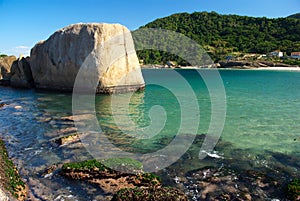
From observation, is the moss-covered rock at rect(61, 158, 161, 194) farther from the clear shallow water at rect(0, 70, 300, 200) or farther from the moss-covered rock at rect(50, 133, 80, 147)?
the moss-covered rock at rect(50, 133, 80, 147)

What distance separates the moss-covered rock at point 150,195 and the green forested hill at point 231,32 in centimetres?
10956

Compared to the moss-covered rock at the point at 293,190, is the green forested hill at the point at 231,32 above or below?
above

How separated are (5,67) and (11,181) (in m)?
31.9

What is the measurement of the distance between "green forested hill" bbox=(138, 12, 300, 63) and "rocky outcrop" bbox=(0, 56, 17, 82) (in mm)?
83130

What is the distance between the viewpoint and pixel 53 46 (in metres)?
26.8

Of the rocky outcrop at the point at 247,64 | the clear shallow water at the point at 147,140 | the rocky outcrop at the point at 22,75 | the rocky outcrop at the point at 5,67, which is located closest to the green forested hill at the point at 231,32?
the rocky outcrop at the point at 247,64

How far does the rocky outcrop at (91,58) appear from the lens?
79.5ft

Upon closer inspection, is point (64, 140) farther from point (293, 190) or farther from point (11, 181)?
point (293, 190)

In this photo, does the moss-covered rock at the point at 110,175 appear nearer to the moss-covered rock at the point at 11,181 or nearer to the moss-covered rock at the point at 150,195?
the moss-covered rock at the point at 150,195

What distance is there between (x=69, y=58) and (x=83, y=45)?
1994mm

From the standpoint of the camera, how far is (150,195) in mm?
6691

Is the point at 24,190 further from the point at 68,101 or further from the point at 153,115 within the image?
the point at 68,101

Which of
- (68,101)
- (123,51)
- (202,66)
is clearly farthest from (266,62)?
(68,101)

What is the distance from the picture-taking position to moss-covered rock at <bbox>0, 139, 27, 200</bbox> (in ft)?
22.4
